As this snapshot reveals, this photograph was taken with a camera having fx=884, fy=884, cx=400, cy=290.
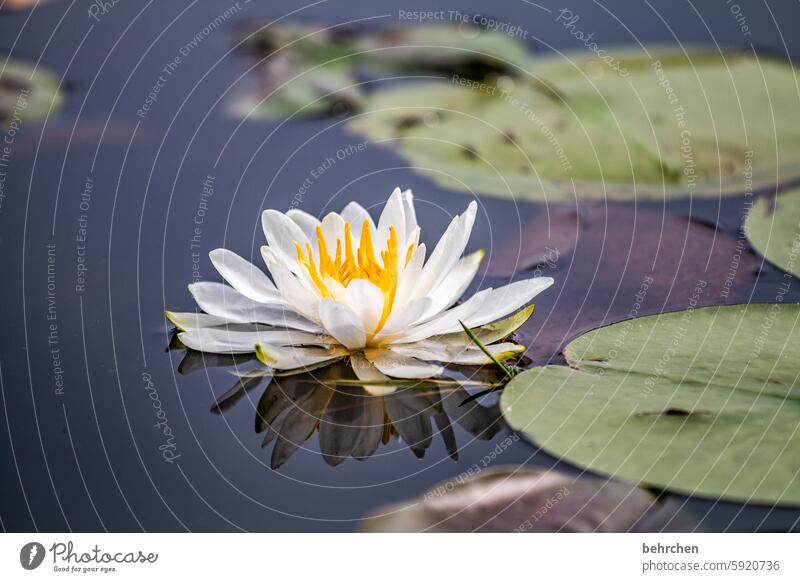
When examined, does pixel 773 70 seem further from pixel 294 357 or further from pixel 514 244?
pixel 294 357

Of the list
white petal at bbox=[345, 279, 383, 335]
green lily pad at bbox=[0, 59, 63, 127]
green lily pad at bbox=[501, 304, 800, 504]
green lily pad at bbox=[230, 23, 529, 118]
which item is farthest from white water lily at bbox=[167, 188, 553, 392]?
green lily pad at bbox=[0, 59, 63, 127]

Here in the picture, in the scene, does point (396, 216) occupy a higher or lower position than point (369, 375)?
higher

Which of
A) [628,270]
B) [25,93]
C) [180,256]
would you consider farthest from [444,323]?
[25,93]

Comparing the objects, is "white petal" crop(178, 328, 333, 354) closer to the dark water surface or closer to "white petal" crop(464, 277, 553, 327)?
the dark water surface

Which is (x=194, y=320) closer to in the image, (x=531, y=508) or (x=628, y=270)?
(x=531, y=508)
